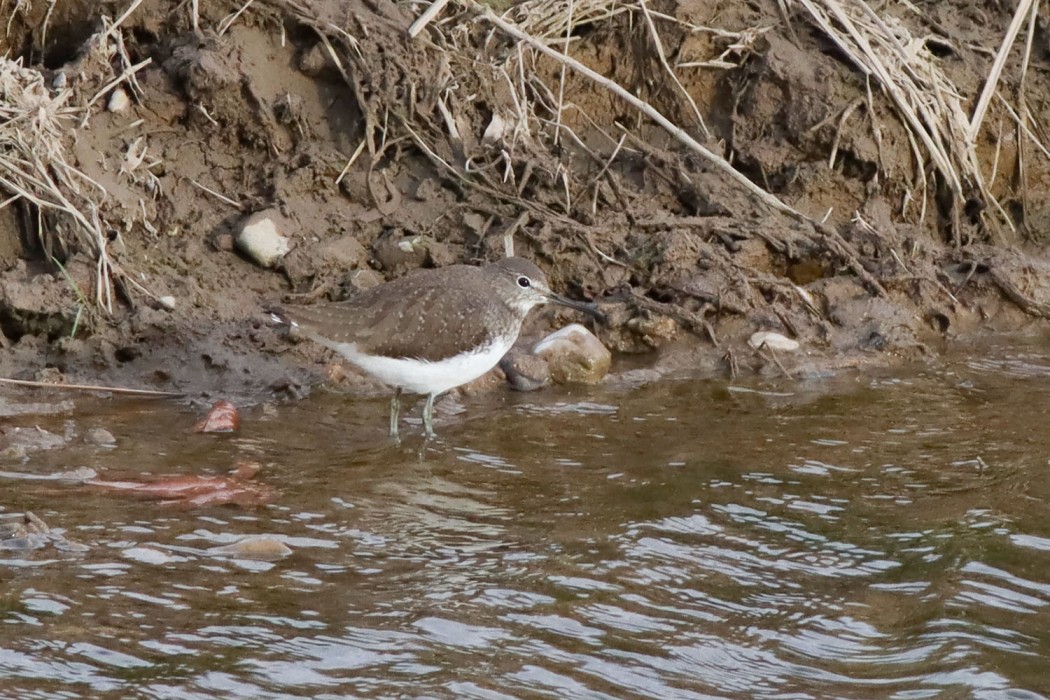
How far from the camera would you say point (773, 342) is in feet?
26.9

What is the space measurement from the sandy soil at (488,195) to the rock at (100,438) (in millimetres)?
746

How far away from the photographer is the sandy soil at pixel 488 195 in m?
7.70

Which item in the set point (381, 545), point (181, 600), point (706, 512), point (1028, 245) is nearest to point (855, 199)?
point (1028, 245)

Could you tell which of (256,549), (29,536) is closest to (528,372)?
(256,549)

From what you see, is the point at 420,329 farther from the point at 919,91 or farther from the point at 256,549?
the point at 919,91

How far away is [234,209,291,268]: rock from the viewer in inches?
312

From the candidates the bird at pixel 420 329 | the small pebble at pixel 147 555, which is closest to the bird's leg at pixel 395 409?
the bird at pixel 420 329

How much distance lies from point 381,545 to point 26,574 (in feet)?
4.52

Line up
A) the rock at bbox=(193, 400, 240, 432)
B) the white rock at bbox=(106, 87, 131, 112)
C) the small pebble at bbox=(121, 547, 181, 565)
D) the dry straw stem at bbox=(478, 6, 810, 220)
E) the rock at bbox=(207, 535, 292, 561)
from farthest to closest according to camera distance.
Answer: the dry straw stem at bbox=(478, 6, 810, 220)
the white rock at bbox=(106, 87, 131, 112)
the rock at bbox=(193, 400, 240, 432)
the rock at bbox=(207, 535, 292, 561)
the small pebble at bbox=(121, 547, 181, 565)

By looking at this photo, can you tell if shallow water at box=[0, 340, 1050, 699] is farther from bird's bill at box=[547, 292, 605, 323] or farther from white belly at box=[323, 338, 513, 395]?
bird's bill at box=[547, 292, 605, 323]

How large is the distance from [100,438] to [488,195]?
2959 mm

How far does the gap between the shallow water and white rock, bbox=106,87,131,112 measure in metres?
1.99

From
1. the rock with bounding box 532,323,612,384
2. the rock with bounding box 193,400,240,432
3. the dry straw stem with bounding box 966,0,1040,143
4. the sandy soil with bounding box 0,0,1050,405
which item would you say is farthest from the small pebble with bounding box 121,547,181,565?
the dry straw stem with bounding box 966,0,1040,143

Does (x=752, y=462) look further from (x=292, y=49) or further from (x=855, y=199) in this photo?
(x=292, y=49)
